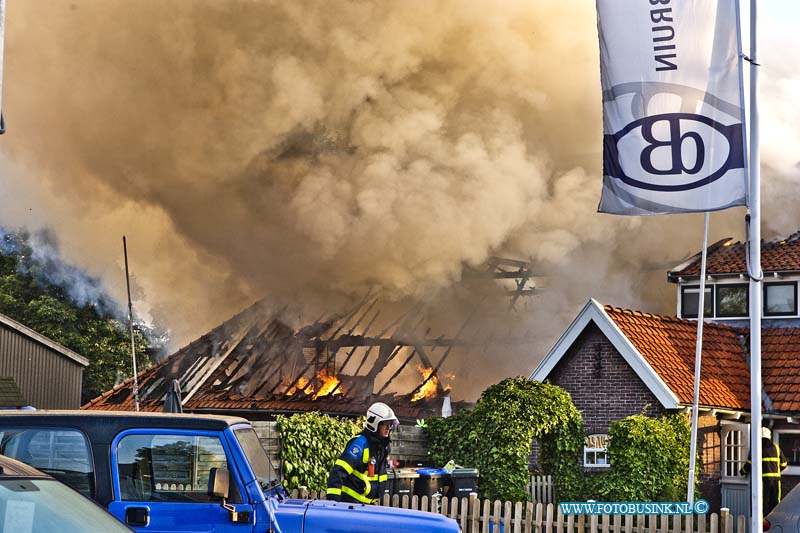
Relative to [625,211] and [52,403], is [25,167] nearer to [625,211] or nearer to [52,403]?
[52,403]

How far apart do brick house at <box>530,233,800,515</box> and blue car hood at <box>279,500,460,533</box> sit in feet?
45.5

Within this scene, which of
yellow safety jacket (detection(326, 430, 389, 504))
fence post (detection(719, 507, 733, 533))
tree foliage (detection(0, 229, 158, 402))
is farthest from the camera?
tree foliage (detection(0, 229, 158, 402))

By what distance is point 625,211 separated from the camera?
10578mm

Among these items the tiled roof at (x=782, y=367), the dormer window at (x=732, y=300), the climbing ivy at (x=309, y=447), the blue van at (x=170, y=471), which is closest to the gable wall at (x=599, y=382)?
the tiled roof at (x=782, y=367)

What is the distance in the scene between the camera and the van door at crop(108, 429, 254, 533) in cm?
769

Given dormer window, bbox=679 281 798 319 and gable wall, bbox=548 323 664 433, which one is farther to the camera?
dormer window, bbox=679 281 798 319

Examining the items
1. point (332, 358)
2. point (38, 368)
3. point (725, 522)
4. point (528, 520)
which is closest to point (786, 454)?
point (725, 522)

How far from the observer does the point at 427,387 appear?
112 feet

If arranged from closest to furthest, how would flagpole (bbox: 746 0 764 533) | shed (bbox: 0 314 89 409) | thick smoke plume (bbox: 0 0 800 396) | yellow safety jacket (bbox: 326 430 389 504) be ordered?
yellow safety jacket (bbox: 326 430 389 504) < flagpole (bbox: 746 0 764 533) < shed (bbox: 0 314 89 409) < thick smoke plume (bbox: 0 0 800 396)

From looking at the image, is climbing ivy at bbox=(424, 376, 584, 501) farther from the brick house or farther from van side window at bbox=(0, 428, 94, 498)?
van side window at bbox=(0, 428, 94, 498)

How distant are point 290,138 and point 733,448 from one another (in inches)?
959

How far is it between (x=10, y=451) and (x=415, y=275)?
103 feet

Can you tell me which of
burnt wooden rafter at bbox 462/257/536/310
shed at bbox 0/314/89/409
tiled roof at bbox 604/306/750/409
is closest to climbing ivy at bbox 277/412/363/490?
tiled roof at bbox 604/306/750/409

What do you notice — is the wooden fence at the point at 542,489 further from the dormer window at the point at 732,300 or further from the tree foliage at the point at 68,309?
the tree foliage at the point at 68,309
